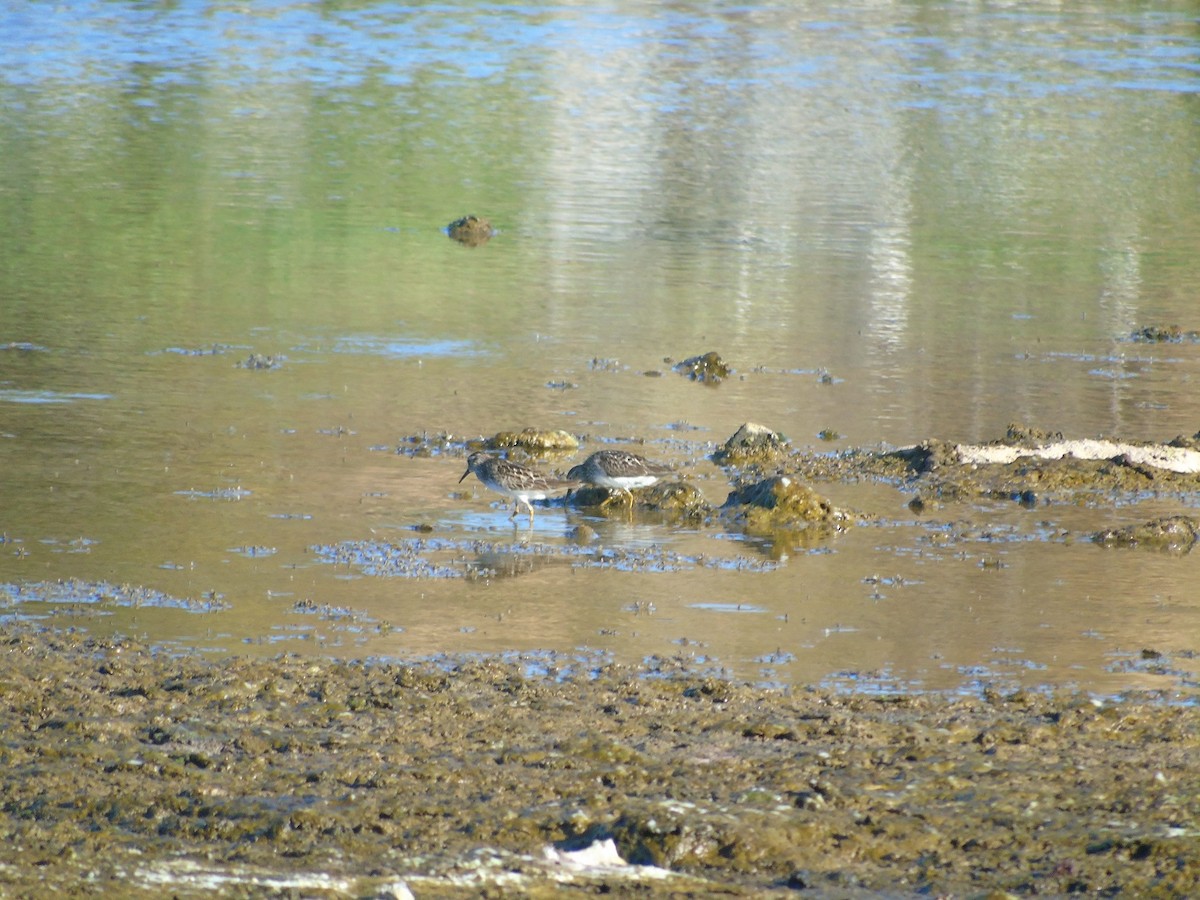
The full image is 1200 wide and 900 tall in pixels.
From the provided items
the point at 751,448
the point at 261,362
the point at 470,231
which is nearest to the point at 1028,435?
the point at 751,448

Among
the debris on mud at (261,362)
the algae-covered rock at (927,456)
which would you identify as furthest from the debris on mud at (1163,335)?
the debris on mud at (261,362)

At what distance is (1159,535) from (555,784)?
19.8ft

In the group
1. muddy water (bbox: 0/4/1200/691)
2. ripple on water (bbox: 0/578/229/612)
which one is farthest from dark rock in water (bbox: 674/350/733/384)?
ripple on water (bbox: 0/578/229/612)

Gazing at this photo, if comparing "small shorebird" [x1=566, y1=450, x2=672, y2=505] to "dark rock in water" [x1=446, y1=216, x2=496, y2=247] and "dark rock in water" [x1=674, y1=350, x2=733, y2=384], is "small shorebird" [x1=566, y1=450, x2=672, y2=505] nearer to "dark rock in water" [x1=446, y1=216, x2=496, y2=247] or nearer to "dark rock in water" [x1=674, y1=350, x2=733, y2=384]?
"dark rock in water" [x1=674, y1=350, x2=733, y2=384]

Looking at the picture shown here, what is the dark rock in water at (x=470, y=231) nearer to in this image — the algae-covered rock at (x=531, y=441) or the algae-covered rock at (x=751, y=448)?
the algae-covered rock at (x=531, y=441)

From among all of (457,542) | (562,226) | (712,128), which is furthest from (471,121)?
(457,542)

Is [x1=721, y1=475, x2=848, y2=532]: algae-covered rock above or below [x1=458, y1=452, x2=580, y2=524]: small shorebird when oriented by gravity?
below

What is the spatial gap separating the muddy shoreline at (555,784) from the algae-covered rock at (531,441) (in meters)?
5.15

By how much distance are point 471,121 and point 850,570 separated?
2842 cm

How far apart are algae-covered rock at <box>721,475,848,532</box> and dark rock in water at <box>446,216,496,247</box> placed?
12563mm

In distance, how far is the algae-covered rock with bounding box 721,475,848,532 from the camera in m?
12.2

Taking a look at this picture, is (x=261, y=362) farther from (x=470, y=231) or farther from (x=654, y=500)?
(x=470, y=231)

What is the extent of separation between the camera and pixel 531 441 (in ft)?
46.4

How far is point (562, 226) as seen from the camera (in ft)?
85.5
